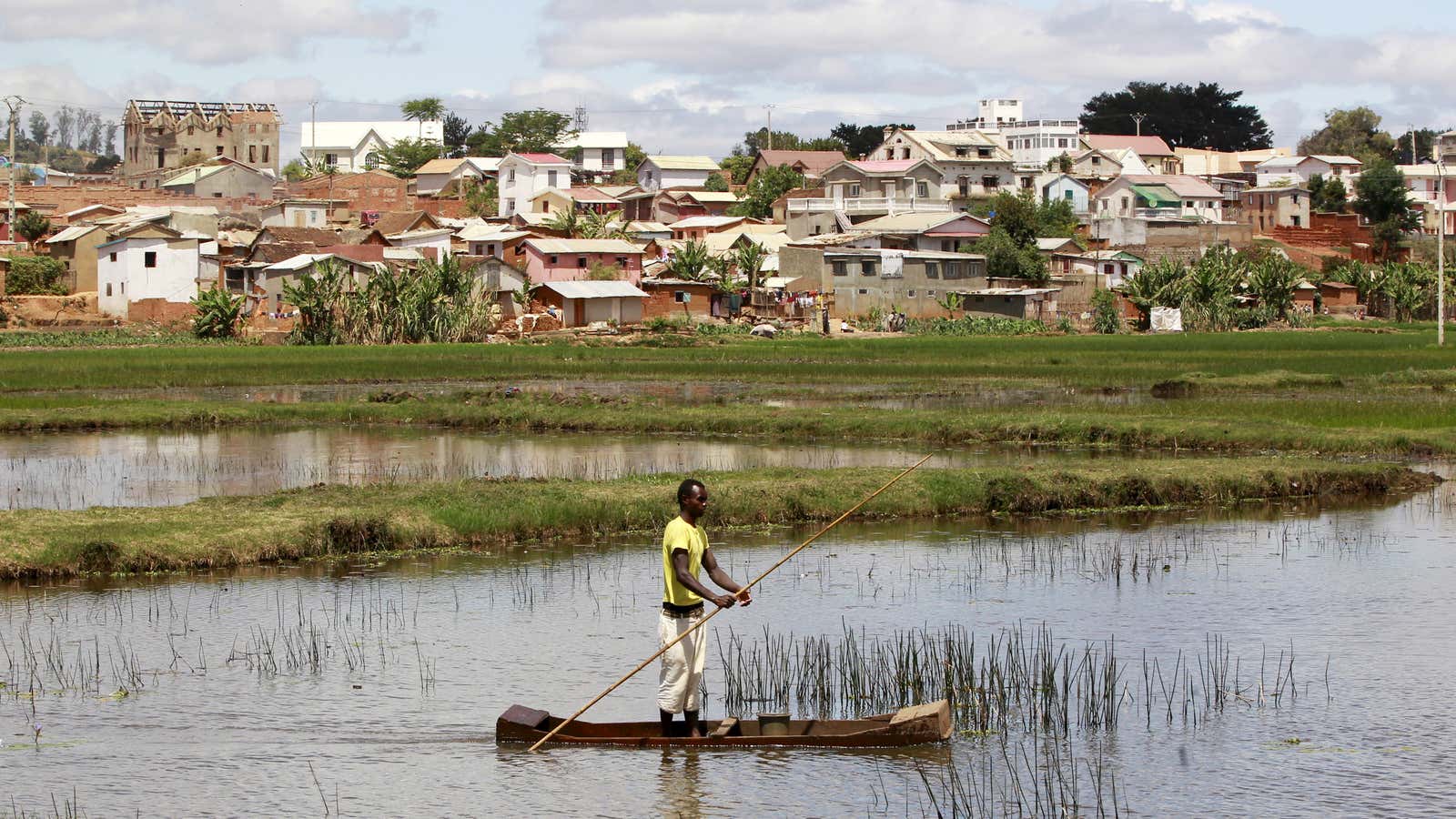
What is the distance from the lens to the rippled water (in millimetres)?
20469

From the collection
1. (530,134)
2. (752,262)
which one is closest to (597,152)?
(530,134)

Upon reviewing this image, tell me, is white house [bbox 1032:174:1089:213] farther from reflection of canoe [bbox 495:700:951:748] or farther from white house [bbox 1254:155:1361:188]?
reflection of canoe [bbox 495:700:951:748]

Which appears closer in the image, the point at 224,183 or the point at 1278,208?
the point at 1278,208

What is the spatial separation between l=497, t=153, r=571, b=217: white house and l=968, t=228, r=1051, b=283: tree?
26.7 m

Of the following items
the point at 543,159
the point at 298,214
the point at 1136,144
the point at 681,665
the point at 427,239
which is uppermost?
the point at 1136,144

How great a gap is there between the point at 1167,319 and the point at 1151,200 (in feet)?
63.5

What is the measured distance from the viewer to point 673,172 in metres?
93.3

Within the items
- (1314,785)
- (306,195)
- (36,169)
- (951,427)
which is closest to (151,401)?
(951,427)

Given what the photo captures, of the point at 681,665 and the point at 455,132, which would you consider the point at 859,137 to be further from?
the point at 681,665

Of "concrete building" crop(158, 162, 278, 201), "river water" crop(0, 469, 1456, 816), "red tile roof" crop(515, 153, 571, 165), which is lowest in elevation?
"river water" crop(0, 469, 1456, 816)

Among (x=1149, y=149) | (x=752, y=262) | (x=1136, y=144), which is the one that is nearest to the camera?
(x=752, y=262)

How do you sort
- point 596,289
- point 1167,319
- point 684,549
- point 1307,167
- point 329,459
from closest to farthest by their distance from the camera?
point 684,549 < point 329,459 < point 596,289 < point 1167,319 < point 1307,167

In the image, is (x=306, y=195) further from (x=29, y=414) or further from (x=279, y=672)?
(x=279, y=672)

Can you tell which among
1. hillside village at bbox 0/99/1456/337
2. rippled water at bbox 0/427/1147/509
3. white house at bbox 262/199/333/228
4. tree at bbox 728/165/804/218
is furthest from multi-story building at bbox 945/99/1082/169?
rippled water at bbox 0/427/1147/509
